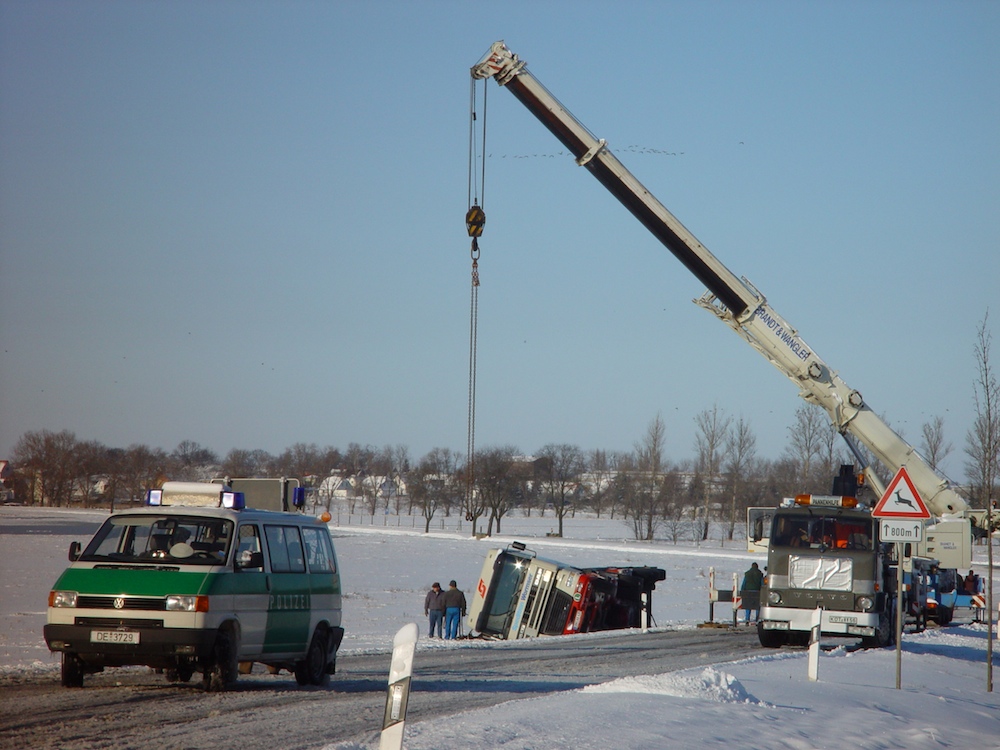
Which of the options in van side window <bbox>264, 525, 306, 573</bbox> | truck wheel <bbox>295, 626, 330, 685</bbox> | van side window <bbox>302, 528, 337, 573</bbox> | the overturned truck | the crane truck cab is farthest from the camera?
the overturned truck

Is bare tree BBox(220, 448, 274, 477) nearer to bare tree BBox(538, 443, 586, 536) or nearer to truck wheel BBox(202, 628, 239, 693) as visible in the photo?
bare tree BBox(538, 443, 586, 536)

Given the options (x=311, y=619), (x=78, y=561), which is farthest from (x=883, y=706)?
(x=78, y=561)

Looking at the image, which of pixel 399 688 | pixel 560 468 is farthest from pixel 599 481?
pixel 399 688

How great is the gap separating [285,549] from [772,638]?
40.8ft

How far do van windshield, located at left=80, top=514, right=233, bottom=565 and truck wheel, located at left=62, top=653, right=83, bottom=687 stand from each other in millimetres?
1018

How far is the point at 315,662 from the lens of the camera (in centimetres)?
1230

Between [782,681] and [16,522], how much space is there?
258 ft

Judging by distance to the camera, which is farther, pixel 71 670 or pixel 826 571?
pixel 826 571

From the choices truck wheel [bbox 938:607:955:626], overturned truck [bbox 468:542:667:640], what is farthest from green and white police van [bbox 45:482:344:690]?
truck wheel [bbox 938:607:955:626]

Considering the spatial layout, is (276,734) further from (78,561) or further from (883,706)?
(883,706)

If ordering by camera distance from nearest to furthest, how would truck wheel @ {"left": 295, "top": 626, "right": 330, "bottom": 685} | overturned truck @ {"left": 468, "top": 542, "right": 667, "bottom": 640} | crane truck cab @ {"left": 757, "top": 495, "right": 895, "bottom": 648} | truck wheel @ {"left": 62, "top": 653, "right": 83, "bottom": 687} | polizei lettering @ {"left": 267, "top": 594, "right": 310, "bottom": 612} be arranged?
1. truck wheel @ {"left": 62, "top": 653, "right": 83, "bottom": 687}
2. polizei lettering @ {"left": 267, "top": 594, "right": 310, "bottom": 612}
3. truck wheel @ {"left": 295, "top": 626, "right": 330, "bottom": 685}
4. crane truck cab @ {"left": 757, "top": 495, "right": 895, "bottom": 648}
5. overturned truck @ {"left": 468, "top": 542, "right": 667, "bottom": 640}

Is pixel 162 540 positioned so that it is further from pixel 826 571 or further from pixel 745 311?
pixel 745 311

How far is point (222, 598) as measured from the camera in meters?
10.7

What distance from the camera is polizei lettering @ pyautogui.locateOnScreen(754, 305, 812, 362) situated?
88.7 feet
